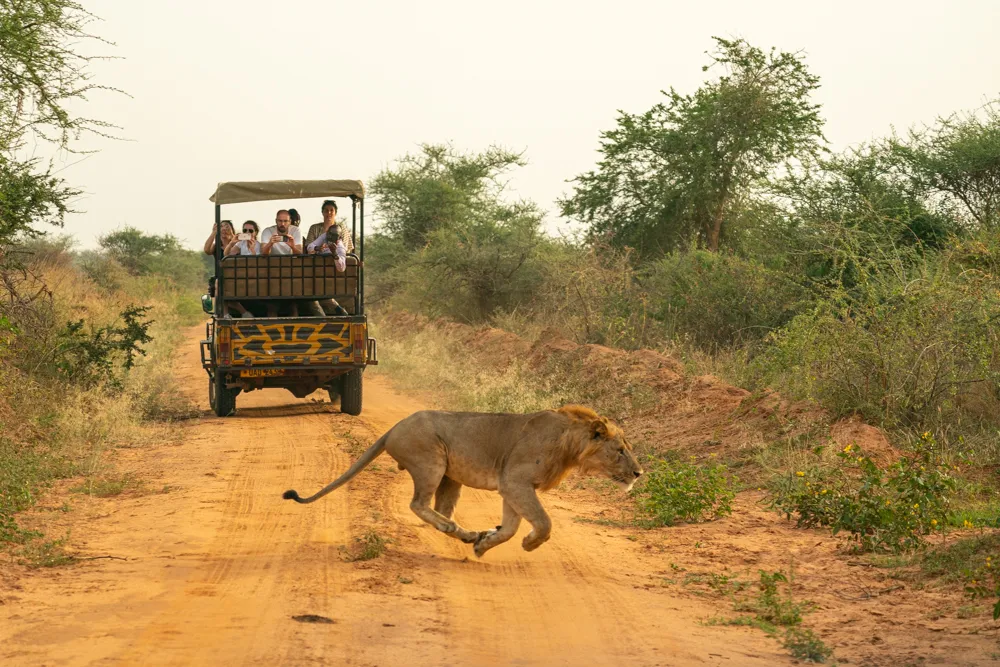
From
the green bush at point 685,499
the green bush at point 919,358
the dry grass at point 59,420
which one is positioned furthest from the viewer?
the green bush at point 919,358

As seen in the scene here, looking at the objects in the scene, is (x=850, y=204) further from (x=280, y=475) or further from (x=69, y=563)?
(x=69, y=563)

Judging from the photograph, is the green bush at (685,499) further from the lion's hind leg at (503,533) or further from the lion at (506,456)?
the lion's hind leg at (503,533)

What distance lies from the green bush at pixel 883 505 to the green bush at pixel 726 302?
28.5 feet

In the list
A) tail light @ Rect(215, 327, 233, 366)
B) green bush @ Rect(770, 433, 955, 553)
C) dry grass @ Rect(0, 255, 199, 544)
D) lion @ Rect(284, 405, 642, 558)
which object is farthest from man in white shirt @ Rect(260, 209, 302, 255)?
green bush @ Rect(770, 433, 955, 553)

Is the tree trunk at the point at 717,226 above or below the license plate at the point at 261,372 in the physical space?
above

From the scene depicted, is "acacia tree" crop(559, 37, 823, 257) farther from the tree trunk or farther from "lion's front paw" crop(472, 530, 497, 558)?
"lion's front paw" crop(472, 530, 497, 558)

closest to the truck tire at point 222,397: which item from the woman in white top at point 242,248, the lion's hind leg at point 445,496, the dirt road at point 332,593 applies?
the woman in white top at point 242,248

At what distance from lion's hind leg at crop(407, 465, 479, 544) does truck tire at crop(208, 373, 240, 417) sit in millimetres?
7063

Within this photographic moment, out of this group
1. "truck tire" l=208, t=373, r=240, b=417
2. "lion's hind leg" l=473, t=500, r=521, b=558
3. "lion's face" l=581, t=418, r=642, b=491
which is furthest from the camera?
"truck tire" l=208, t=373, r=240, b=417

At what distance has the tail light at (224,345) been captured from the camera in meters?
13.3

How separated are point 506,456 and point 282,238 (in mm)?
7805

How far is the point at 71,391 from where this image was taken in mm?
13117

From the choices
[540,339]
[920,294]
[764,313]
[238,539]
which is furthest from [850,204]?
[238,539]

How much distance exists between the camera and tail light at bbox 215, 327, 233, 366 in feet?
43.7
